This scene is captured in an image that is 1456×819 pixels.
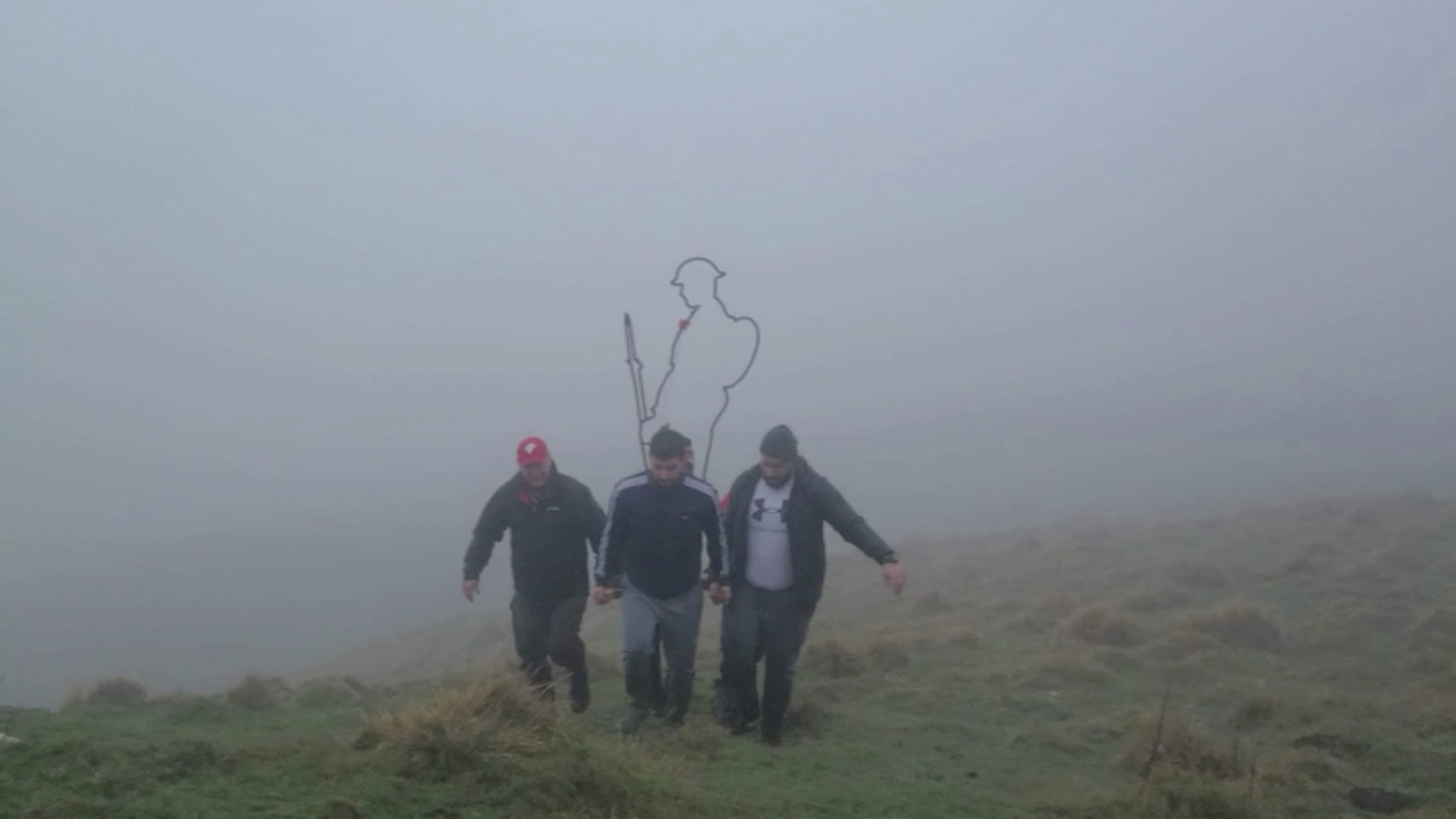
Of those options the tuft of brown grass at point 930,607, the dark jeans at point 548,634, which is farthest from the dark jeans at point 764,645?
the tuft of brown grass at point 930,607

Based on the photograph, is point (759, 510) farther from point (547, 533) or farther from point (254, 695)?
point (254, 695)

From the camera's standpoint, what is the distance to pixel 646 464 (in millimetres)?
9367

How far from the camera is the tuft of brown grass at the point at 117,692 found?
9859 millimetres

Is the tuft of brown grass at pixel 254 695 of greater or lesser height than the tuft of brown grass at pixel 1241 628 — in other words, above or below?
above

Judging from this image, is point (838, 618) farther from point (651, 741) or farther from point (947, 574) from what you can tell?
point (651, 741)

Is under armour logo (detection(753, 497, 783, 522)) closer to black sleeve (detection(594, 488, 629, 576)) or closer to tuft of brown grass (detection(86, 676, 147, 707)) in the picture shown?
black sleeve (detection(594, 488, 629, 576))

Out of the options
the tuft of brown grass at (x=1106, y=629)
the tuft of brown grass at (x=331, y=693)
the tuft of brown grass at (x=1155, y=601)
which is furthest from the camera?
the tuft of brown grass at (x=1155, y=601)

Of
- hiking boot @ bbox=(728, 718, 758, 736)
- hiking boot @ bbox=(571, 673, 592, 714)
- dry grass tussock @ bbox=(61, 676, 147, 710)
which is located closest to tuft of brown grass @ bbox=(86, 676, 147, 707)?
dry grass tussock @ bbox=(61, 676, 147, 710)

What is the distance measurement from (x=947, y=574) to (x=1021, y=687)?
16.1m

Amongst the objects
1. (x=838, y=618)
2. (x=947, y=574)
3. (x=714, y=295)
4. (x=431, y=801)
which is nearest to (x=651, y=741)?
(x=431, y=801)

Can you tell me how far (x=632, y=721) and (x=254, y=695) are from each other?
11.5ft

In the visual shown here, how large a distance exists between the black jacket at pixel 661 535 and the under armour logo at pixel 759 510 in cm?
27

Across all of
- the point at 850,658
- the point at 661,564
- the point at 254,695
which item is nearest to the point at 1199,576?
the point at 850,658

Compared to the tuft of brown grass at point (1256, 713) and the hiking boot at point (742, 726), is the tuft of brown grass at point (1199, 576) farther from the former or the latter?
the hiking boot at point (742, 726)
